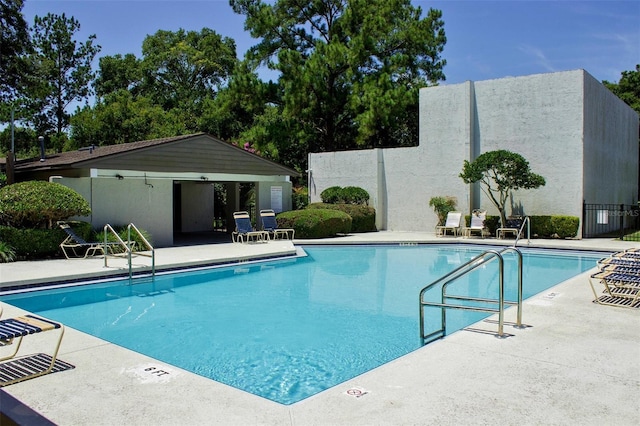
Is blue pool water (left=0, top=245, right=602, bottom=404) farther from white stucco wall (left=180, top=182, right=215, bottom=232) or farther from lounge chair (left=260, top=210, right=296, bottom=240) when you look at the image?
white stucco wall (left=180, top=182, right=215, bottom=232)

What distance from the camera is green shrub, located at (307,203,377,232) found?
20984mm

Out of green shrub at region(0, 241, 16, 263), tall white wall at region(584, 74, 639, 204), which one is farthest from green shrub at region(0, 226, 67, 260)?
Result: tall white wall at region(584, 74, 639, 204)

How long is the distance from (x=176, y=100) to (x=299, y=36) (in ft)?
42.5

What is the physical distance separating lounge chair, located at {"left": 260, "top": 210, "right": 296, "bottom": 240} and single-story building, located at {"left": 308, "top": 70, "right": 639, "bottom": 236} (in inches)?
202

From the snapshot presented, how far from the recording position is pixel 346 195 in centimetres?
2208

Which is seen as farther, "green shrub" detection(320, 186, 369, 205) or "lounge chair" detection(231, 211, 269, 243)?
"green shrub" detection(320, 186, 369, 205)

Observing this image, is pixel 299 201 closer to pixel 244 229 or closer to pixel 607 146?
pixel 244 229

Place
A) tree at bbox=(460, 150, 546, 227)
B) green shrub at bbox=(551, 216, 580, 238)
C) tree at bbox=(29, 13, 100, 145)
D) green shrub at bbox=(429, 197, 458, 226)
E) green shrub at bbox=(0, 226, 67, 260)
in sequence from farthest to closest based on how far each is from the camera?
1. tree at bbox=(29, 13, 100, 145)
2. green shrub at bbox=(429, 197, 458, 226)
3. green shrub at bbox=(551, 216, 580, 238)
4. tree at bbox=(460, 150, 546, 227)
5. green shrub at bbox=(0, 226, 67, 260)

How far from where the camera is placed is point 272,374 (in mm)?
5512

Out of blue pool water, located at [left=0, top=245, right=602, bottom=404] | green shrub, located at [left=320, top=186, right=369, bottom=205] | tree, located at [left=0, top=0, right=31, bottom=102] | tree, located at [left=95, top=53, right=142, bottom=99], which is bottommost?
blue pool water, located at [left=0, top=245, right=602, bottom=404]

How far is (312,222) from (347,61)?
1156 cm

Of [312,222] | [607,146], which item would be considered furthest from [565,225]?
[312,222]

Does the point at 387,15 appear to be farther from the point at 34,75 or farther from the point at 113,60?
the point at 113,60

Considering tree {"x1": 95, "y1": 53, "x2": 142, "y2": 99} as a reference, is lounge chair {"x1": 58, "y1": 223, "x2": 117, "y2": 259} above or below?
below
